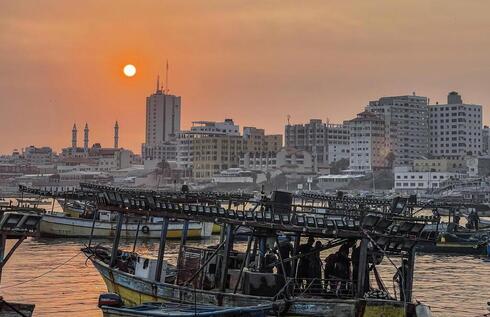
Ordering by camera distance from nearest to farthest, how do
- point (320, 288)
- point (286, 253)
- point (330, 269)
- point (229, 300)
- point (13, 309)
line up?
point (13, 309) → point (229, 300) → point (320, 288) → point (330, 269) → point (286, 253)

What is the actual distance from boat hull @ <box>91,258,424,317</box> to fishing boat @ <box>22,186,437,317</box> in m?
0.03

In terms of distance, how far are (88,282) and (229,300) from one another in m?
20.4

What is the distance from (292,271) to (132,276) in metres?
6.06

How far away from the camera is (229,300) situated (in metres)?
25.5

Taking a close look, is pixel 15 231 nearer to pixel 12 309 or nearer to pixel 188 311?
pixel 12 309

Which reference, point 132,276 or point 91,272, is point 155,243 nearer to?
point 91,272

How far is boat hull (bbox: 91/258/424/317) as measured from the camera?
2347 centimetres

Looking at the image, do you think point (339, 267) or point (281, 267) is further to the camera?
point (339, 267)

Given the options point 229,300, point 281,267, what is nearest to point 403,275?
point 281,267

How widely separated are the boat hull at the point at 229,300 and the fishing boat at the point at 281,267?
0.03m

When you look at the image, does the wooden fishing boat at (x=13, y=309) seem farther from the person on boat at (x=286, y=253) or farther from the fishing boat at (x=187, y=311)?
the person on boat at (x=286, y=253)

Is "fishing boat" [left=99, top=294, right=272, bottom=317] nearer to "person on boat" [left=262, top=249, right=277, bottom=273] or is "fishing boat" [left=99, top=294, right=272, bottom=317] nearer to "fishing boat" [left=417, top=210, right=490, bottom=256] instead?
"person on boat" [left=262, top=249, right=277, bottom=273]

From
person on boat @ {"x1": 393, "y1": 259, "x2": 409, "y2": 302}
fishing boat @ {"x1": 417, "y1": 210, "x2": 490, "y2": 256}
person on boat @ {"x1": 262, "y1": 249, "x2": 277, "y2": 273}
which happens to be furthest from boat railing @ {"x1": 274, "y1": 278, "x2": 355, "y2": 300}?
fishing boat @ {"x1": 417, "y1": 210, "x2": 490, "y2": 256}

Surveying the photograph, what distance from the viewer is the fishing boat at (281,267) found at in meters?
24.4
